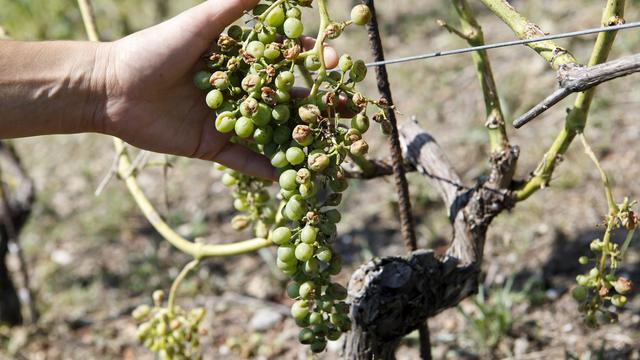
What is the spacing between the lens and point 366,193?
151 inches

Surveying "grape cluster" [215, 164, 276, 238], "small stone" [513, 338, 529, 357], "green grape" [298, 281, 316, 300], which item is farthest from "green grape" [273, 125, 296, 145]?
"small stone" [513, 338, 529, 357]

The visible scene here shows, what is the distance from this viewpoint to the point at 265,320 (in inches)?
119

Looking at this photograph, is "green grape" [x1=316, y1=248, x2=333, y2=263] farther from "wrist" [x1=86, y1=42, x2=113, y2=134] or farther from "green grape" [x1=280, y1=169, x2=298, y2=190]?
"wrist" [x1=86, y1=42, x2=113, y2=134]

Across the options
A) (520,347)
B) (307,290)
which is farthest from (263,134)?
(520,347)

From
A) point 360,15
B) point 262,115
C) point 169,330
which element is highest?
point 360,15

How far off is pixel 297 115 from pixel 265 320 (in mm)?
1704

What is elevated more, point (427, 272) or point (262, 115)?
point (262, 115)

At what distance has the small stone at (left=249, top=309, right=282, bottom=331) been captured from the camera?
299 cm

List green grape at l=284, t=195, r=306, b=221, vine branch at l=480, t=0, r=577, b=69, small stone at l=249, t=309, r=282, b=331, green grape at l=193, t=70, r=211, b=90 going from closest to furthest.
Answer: vine branch at l=480, t=0, r=577, b=69
green grape at l=284, t=195, r=306, b=221
green grape at l=193, t=70, r=211, b=90
small stone at l=249, t=309, r=282, b=331

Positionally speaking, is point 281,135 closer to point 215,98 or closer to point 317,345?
point 215,98

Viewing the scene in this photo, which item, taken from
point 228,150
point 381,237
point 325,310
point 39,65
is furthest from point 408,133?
point 381,237

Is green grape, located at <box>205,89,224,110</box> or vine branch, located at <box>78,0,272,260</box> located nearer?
green grape, located at <box>205,89,224,110</box>

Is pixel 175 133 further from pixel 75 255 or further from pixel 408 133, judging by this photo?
pixel 75 255

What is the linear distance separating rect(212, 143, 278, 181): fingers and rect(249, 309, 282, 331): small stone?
1.33 meters
